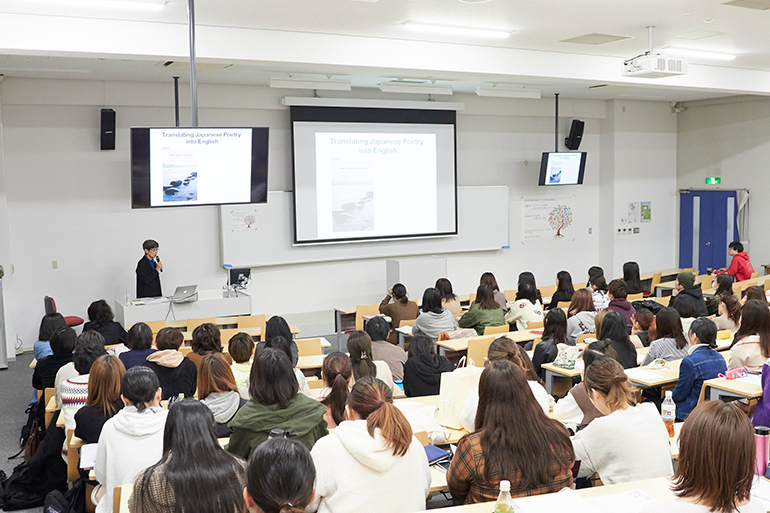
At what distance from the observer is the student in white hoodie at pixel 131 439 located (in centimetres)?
320

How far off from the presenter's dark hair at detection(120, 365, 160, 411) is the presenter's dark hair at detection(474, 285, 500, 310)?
415 centimetres

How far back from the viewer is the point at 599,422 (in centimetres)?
298

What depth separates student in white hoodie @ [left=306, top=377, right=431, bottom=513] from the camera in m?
2.50

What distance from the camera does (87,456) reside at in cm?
357

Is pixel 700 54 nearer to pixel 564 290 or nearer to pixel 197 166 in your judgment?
pixel 564 290

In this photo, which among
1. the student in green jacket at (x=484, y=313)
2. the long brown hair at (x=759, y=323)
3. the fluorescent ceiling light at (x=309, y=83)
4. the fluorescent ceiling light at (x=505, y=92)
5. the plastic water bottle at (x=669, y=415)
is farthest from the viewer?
the fluorescent ceiling light at (x=505, y=92)

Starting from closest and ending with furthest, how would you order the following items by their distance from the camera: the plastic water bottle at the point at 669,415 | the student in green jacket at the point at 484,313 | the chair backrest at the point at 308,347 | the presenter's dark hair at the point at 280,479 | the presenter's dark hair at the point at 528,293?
1. the presenter's dark hair at the point at 280,479
2. the plastic water bottle at the point at 669,415
3. the chair backrest at the point at 308,347
4. the student in green jacket at the point at 484,313
5. the presenter's dark hair at the point at 528,293

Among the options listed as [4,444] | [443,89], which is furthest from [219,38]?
[443,89]

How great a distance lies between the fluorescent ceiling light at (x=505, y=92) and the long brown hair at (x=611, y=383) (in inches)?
302

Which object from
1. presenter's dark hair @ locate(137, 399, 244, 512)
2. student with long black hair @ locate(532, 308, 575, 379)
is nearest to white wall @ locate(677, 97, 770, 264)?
student with long black hair @ locate(532, 308, 575, 379)

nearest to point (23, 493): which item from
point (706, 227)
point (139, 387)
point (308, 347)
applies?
point (139, 387)

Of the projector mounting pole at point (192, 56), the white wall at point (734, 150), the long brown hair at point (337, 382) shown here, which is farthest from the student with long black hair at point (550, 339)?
the white wall at point (734, 150)

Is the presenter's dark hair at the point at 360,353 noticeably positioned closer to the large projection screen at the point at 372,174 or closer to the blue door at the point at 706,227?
the large projection screen at the point at 372,174

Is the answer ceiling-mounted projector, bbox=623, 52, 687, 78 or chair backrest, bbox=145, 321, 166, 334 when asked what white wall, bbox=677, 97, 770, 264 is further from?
chair backrest, bbox=145, 321, 166, 334
